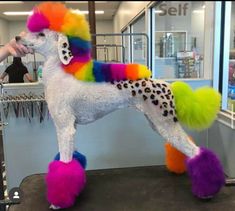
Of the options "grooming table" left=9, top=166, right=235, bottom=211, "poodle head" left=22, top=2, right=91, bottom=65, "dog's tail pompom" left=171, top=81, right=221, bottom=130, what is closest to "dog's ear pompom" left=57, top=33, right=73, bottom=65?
"poodle head" left=22, top=2, right=91, bottom=65

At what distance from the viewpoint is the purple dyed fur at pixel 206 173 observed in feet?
4.17

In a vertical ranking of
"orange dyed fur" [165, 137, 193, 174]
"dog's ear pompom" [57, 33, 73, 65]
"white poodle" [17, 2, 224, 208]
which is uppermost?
"dog's ear pompom" [57, 33, 73, 65]

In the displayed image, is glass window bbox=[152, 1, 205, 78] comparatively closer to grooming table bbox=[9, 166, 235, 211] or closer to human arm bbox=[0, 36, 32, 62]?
human arm bbox=[0, 36, 32, 62]

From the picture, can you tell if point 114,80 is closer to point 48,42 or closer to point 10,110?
point 48,42

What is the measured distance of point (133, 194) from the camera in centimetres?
139

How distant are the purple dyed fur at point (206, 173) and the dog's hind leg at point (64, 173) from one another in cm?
50

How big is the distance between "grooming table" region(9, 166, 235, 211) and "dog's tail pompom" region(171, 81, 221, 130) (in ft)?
1.13

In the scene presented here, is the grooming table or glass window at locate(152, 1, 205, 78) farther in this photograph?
glass window at locate(152, 1, 205, 78)

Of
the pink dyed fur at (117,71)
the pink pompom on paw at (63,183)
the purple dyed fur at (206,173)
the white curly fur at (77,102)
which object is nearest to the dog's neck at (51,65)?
the white curly fur at (77,102)

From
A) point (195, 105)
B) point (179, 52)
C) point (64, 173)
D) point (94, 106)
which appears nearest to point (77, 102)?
point (94, 106)

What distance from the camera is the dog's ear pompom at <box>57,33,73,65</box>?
1.15 meters

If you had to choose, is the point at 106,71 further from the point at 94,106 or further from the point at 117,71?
the point at 94,106

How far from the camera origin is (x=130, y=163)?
2.15 m

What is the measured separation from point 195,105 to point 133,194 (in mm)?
506
